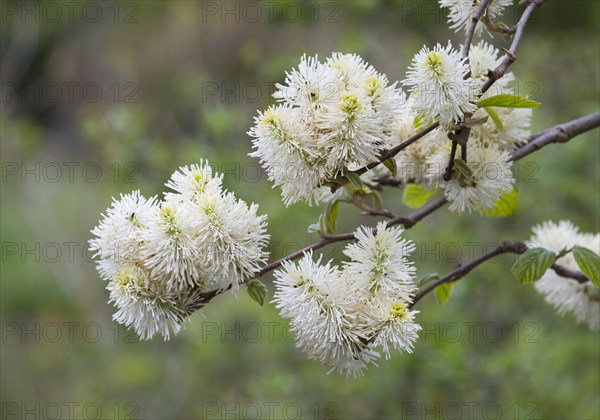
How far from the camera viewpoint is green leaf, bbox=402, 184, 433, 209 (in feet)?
3.43

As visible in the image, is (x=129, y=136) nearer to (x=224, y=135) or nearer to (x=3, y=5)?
(x=224, y=135)

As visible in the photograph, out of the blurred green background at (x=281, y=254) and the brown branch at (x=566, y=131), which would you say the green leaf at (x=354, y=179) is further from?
the blurred green background at (x=281, y=254)

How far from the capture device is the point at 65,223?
15.6 ft

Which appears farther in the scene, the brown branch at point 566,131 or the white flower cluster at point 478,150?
the brown branch at point 566,131

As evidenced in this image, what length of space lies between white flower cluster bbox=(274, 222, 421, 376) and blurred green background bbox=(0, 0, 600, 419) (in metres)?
0.94

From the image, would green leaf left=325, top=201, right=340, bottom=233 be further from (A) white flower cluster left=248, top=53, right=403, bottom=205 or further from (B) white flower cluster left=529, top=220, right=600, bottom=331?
(B) white flower cluster left=529, top=220, right=600, bottom=331

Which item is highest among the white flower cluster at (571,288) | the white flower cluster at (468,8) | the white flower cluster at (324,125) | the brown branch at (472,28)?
the white flower cluster at (468,8)

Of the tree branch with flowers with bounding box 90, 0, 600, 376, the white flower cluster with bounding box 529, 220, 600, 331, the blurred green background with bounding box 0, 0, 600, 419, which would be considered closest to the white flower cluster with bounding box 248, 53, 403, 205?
the tree branch with flowers with bounding box 90, 0, 600, 376

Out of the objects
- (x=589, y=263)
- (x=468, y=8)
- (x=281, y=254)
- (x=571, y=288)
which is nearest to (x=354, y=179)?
(x=468, y=8)

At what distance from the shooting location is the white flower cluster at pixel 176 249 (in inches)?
30.0

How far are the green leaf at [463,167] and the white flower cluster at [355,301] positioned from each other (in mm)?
122

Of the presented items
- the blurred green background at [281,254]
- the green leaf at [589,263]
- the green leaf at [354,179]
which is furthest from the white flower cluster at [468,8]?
the blurred green background at [281,254]

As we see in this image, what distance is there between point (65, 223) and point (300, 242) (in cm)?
271

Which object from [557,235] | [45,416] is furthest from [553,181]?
[45,416]
